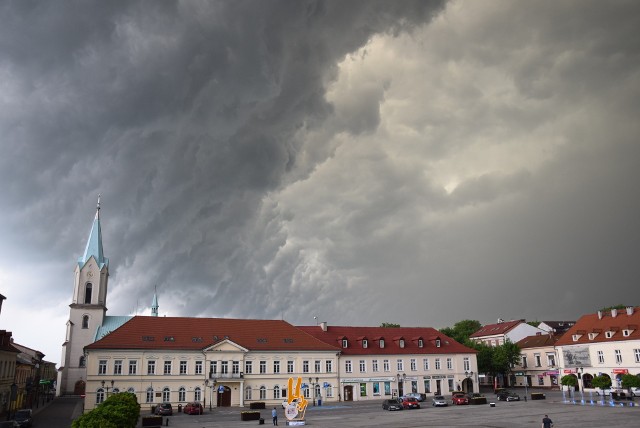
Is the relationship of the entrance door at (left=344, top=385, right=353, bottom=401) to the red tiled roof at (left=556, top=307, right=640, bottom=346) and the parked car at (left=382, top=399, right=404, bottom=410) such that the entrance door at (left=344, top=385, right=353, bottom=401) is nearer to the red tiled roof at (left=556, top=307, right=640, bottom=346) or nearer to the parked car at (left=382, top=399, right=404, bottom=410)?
the parked car at (left=382, top=399, right=404, bottom=410)

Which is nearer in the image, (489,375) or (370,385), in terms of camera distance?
(370,385)

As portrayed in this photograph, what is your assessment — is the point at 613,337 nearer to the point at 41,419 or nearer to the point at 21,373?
the point at 41,419

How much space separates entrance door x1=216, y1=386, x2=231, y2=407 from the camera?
210 ft

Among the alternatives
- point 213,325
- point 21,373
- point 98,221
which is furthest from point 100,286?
point 213,325

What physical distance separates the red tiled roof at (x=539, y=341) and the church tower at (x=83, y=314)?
7466cm

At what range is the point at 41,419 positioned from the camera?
173 feet

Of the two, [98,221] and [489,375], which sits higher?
[98,221]

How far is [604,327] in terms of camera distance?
241 feet

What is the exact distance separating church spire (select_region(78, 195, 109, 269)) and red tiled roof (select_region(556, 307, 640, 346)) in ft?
260

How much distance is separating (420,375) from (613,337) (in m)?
25.6

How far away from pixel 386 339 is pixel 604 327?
2985 cm

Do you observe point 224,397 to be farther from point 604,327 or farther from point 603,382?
point 604,327

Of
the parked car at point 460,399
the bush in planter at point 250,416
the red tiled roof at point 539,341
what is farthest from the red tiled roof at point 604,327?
the bush in planter at point 250,416

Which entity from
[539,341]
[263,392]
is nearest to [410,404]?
[263,392]
